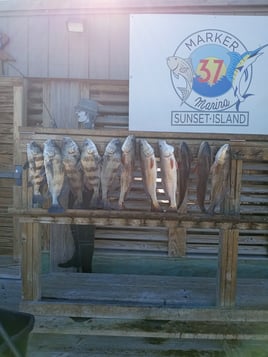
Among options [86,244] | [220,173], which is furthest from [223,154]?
[86,244]

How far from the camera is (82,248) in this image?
15.0 feet

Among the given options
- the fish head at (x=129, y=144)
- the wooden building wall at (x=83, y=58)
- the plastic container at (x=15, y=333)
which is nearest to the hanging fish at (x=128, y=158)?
the fish head at (x=129, y=144)

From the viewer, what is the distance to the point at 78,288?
382 cm

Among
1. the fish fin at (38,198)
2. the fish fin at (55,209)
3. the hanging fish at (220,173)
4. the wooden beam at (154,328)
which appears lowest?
the wooden beam at (154,328)

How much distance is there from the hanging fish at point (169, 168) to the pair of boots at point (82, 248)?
63.5 inches

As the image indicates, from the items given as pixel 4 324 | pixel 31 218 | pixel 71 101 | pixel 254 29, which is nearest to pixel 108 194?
pixel 31 218

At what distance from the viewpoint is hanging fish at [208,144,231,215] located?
3.16 m

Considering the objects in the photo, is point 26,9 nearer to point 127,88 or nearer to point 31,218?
point 127,88

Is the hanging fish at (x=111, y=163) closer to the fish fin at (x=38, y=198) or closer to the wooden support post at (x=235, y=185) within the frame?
the fish fin at (x=38, y=198)

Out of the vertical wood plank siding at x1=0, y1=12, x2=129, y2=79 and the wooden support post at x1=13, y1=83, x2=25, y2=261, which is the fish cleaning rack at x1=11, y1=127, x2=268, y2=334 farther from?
the vertical wood plank siding at x1=0, y1=12, x2=129, y2=79

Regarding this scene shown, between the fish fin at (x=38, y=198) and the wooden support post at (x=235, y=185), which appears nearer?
the fish fin at (x=38, y=198)

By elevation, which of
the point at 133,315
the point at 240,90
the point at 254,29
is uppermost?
the point at 254,29

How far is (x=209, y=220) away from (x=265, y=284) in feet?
4.29

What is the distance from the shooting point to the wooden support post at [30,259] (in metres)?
3.39
